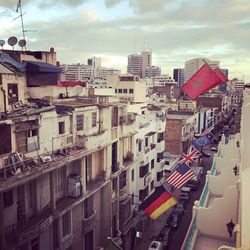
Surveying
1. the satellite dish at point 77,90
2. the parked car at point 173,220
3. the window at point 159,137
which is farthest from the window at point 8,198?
the window at point 159,137

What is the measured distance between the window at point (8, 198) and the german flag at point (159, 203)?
971cm

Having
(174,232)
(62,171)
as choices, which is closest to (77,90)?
(62,171)

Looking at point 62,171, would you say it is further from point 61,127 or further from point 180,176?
point 180,176

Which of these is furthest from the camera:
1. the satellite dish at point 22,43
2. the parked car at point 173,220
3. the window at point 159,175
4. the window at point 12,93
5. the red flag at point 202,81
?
the window at point 159,175

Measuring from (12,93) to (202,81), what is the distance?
13.3 meters

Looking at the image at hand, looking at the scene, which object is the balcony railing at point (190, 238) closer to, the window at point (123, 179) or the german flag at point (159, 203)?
the german flag at point (159, 203)

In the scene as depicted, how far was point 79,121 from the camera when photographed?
22.2m

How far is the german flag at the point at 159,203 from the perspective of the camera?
2242 cm

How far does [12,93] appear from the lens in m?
19.9

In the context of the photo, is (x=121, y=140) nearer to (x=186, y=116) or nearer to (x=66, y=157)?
(x=66, y=157)

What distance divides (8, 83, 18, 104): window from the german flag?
1105 cm

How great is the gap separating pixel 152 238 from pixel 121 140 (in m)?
12.0

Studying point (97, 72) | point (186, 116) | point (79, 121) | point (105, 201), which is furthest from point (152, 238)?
point (97, 72)

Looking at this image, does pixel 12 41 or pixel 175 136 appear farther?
pixel 175 136
